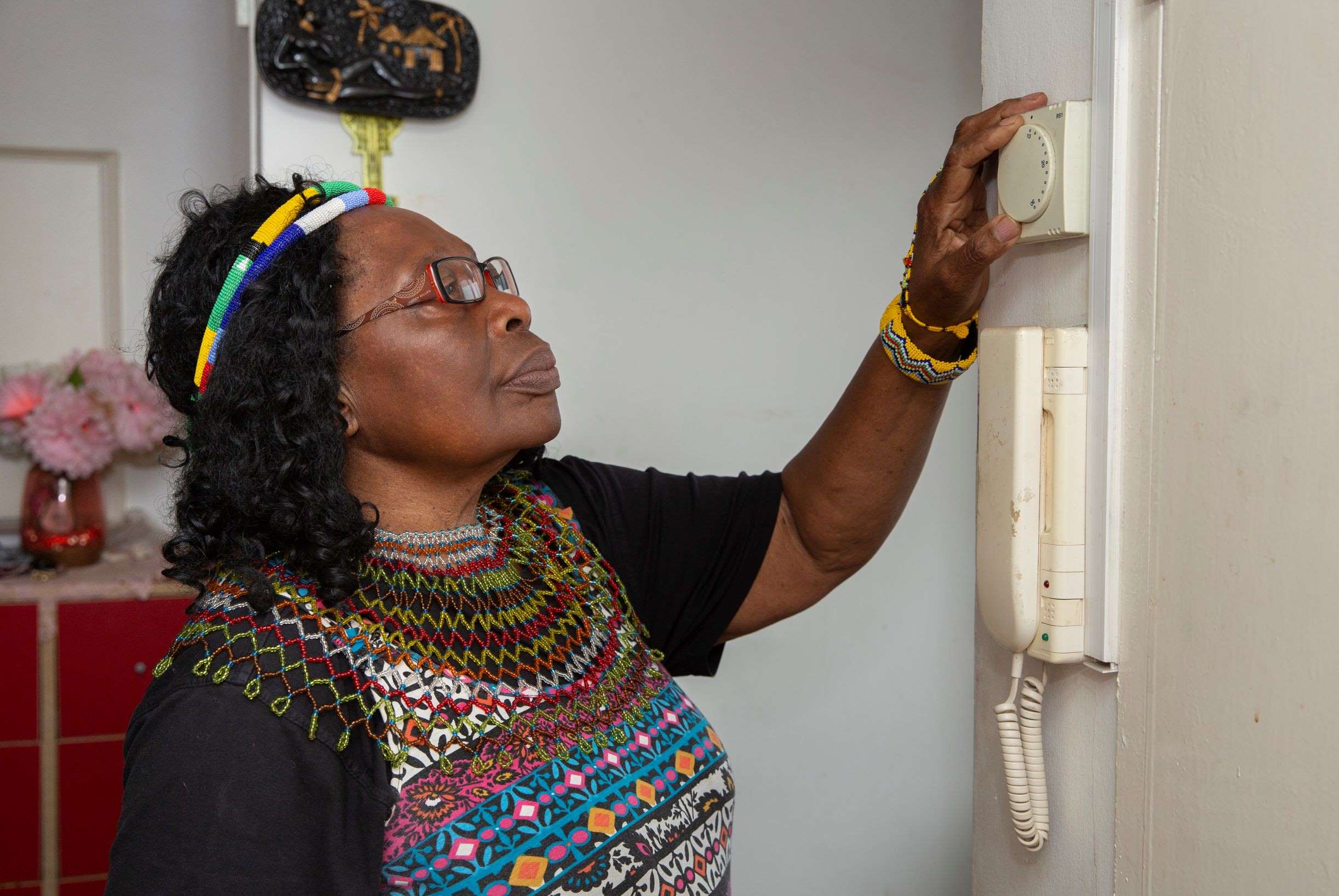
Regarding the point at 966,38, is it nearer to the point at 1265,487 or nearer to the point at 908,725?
the point at 908,725

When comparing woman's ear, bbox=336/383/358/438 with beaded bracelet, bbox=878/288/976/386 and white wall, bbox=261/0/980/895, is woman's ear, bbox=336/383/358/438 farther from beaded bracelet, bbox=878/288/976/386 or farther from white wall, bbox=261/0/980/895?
white wall, bbox=261/0/980/895

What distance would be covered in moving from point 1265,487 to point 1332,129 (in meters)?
0.21

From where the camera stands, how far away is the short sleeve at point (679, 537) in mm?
1413

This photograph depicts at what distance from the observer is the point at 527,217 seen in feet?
7.09

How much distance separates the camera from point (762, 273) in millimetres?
2365

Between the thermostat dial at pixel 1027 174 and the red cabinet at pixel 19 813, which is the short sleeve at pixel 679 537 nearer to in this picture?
the thermostat dial at pixel 1027 174

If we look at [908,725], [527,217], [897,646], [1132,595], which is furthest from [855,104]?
[1132,595]

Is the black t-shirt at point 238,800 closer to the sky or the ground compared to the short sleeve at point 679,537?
closer to the ground

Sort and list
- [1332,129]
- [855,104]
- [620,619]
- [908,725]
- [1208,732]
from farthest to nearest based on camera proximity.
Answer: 1. [908,725]
2. [855,104]
3. [620,619]
4. [1208,732]
5. [1332,129]

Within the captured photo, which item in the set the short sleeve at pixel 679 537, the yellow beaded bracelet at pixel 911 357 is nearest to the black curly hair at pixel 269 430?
the short sleeve at pixel 679 537

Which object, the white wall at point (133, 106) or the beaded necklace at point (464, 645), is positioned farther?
the white wall at point (133, 106)

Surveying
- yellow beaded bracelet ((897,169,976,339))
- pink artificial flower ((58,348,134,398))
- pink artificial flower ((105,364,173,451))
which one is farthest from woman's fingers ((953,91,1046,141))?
pink artificial flower ((58,348,134,398))

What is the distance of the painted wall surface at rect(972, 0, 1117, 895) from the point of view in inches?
33.6

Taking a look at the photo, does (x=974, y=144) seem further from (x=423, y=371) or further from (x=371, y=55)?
(x=371, y=55)
